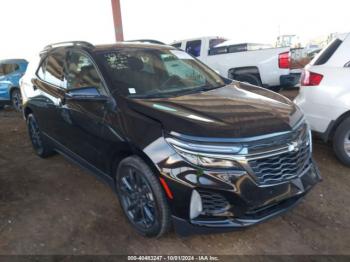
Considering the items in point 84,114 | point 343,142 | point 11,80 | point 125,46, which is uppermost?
point 125,46

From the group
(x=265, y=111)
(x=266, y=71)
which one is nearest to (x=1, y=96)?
(x=266, y=71)

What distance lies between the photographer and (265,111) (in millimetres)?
2688

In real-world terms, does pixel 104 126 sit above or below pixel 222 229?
above

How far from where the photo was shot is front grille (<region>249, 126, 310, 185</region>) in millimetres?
2332

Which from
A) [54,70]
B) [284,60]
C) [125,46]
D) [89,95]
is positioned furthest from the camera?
[284,60]

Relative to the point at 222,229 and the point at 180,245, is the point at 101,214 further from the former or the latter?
the point at 222,229

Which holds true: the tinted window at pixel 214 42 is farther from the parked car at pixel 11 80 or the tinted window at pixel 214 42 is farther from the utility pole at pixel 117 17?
the parked car at pixel 11 80

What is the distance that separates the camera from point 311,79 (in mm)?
4059

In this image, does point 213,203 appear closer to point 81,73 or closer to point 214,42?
point 81,73

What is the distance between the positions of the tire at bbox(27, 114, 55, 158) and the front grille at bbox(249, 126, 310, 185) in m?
3.23

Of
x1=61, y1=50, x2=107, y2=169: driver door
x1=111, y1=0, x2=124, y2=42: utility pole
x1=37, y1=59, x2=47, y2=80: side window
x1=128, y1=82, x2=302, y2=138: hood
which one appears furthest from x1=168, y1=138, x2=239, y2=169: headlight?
x1=111, y1=0, x2=124, y2=42: utility pole

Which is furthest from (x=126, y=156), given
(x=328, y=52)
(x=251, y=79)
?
(x=251, y=79)

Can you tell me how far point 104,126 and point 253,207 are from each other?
1481mm

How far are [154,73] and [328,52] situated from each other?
2.31 meters
